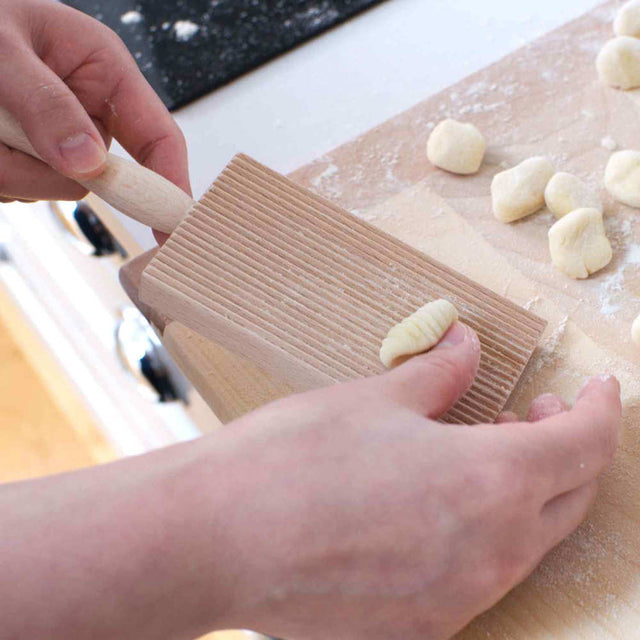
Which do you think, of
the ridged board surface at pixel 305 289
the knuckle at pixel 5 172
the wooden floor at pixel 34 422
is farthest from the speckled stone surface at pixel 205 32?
the wooden floor at pixel 34 422

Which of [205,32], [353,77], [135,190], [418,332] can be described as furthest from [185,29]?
[418,332]

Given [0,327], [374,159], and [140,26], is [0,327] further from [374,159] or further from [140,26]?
[374,159]

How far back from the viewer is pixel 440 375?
67 cm

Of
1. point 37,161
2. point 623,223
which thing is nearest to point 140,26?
point 37,161

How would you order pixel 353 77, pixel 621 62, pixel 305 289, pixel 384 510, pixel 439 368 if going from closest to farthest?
pixel 384 510, pixel 439 368, pixel 305 289, pixel 621 62, pixel 353 77

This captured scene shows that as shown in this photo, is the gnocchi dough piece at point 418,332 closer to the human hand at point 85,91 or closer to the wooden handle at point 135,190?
the wooden handle at point 135,190

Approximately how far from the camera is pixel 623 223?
3.08ft

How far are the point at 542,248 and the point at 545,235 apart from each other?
0.02m

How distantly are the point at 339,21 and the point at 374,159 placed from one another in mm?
339

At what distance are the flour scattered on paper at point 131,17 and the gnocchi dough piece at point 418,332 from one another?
2.60 feet

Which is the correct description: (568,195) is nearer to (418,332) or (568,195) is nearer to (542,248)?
(542,248)

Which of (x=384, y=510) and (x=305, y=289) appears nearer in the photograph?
(x=384, y=510)

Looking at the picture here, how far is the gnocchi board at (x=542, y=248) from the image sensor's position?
69 centimetres

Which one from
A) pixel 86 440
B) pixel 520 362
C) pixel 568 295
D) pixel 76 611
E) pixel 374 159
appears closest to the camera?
pixel 76 611
